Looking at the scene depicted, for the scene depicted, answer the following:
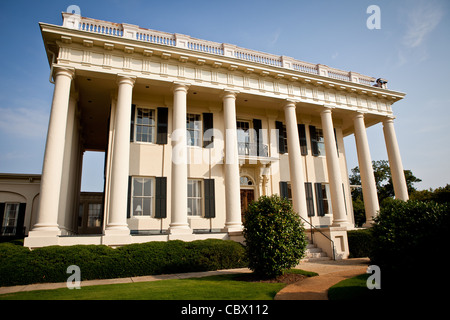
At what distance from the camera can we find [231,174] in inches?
561

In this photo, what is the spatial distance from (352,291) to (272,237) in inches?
112

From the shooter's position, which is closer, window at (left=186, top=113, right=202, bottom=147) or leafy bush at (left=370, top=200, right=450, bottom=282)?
leafy bush at (left=370, top=200, right=450, bottom=282)

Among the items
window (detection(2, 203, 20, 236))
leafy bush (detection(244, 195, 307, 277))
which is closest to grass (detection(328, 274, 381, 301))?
leafy bush (detection(244, 195, 307, 277))

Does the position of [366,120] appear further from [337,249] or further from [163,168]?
[163,168]

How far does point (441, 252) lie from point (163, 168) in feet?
43.3


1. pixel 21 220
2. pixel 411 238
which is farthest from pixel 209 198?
pixel 21 220

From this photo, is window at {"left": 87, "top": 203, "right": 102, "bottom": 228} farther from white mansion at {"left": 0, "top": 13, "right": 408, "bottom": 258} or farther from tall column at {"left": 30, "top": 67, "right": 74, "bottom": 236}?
tall column at {"left": 30, "top": 67, "right": 74, "bottom": 236}

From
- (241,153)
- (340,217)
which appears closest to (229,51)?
(241,153)

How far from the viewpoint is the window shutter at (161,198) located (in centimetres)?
1473

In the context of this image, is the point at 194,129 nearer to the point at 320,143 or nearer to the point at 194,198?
the point at 194,198

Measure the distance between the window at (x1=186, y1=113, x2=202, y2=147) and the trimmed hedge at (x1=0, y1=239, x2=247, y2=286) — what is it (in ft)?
21.4

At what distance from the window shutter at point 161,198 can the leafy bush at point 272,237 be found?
6.63 meters

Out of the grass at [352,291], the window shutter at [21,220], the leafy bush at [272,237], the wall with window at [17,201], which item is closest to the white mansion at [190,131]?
the wall with window at [17,201]

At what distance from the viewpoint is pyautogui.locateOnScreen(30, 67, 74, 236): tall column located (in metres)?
11.0
